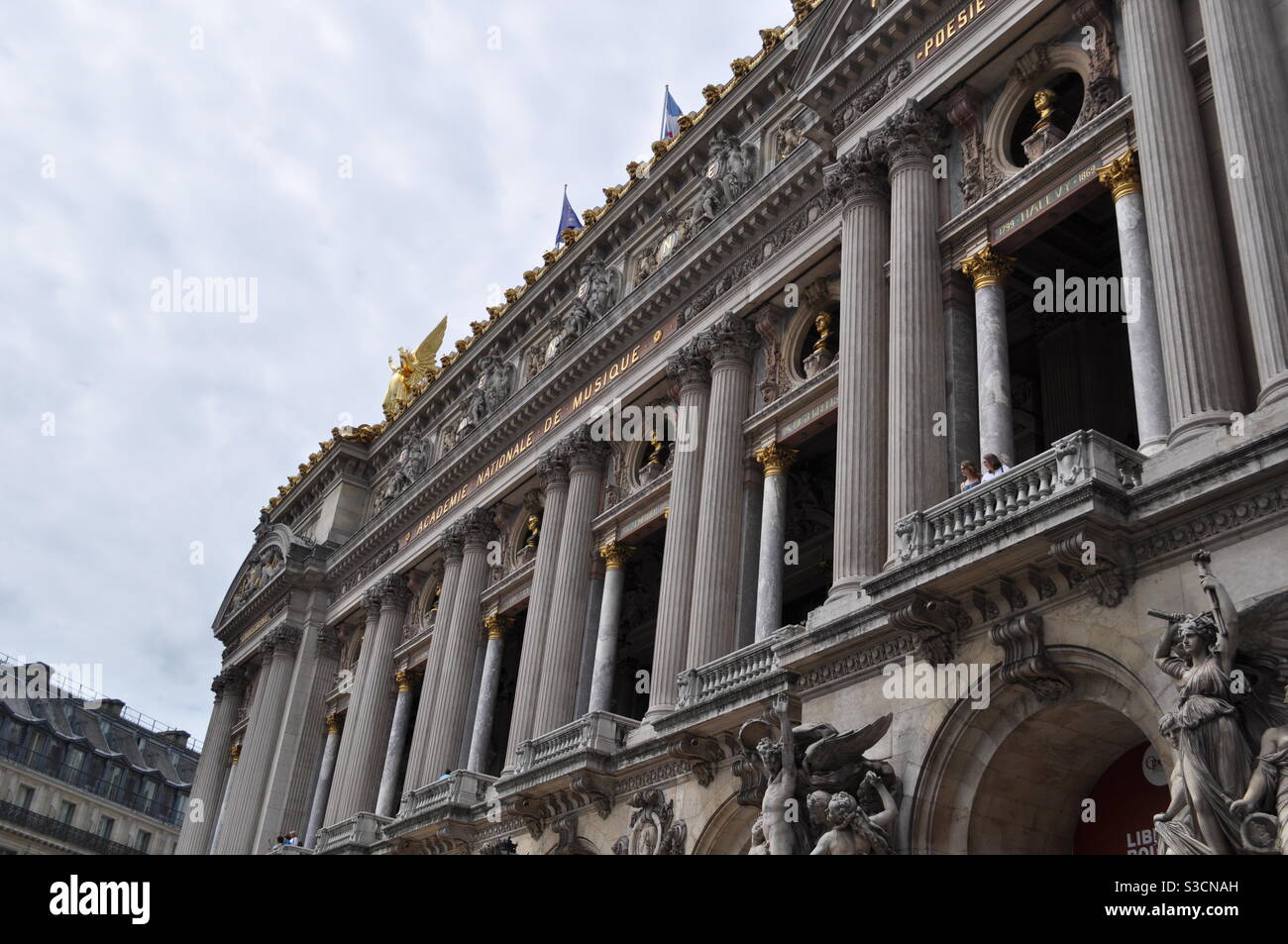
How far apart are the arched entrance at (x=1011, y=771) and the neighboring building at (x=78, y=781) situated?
6747 cm

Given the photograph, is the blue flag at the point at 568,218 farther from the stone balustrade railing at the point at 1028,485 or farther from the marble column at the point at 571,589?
the stone balustrade railing at the point at 1028,485

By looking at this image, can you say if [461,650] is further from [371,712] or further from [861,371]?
[861,371]

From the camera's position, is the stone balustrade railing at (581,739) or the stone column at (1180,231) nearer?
the stone column at (1180,231)

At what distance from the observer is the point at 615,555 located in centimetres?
3203

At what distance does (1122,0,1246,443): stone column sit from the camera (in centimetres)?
1664

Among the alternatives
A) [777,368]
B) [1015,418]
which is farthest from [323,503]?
[1015,418]

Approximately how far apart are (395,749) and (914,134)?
80.9 feet

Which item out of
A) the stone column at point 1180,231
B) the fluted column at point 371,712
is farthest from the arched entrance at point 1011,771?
the fluted column at point 371,712

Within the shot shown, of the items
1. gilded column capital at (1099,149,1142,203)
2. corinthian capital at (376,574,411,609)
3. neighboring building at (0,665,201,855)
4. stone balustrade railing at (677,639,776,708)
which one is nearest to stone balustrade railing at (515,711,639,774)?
stone balustrade railing at (677,639,776,708)

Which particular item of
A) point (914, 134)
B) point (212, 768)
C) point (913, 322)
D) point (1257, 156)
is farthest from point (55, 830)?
point (1257, 156)

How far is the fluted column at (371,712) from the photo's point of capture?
39.2m
